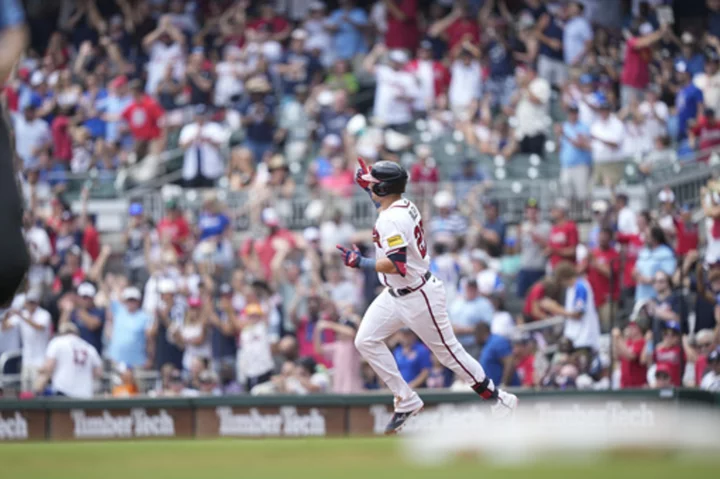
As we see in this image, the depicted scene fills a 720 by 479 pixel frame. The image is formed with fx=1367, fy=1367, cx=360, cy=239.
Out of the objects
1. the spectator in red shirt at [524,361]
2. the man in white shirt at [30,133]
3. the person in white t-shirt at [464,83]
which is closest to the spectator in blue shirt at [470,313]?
the spectator in red shirt at [524,361]

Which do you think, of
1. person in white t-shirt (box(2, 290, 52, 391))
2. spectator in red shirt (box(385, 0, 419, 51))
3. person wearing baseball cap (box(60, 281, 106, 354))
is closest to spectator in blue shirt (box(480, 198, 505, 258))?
person wearing baseball cap (box(60, 281, 106, 354))

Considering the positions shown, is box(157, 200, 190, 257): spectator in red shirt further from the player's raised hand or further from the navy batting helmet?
the player's raised hand

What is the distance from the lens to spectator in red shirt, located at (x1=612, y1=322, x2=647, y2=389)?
14227 mm

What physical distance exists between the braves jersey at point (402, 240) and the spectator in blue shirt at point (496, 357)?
4.40 metres

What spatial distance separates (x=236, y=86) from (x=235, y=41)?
1.48 metres

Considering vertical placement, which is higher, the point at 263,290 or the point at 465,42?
the point at 465,42

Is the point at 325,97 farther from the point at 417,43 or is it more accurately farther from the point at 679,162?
the point at 679,162

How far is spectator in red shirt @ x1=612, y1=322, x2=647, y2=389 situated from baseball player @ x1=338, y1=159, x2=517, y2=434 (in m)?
3.71

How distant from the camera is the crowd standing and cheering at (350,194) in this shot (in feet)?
49.6

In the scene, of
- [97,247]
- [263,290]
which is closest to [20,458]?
[263,290]

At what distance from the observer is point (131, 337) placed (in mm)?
17344

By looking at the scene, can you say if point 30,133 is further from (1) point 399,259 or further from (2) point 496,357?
(1) point 399,259

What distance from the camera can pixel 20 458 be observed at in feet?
30.0

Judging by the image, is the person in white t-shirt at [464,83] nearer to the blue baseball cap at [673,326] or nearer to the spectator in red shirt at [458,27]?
the spectator in red shirt at [458,27]
